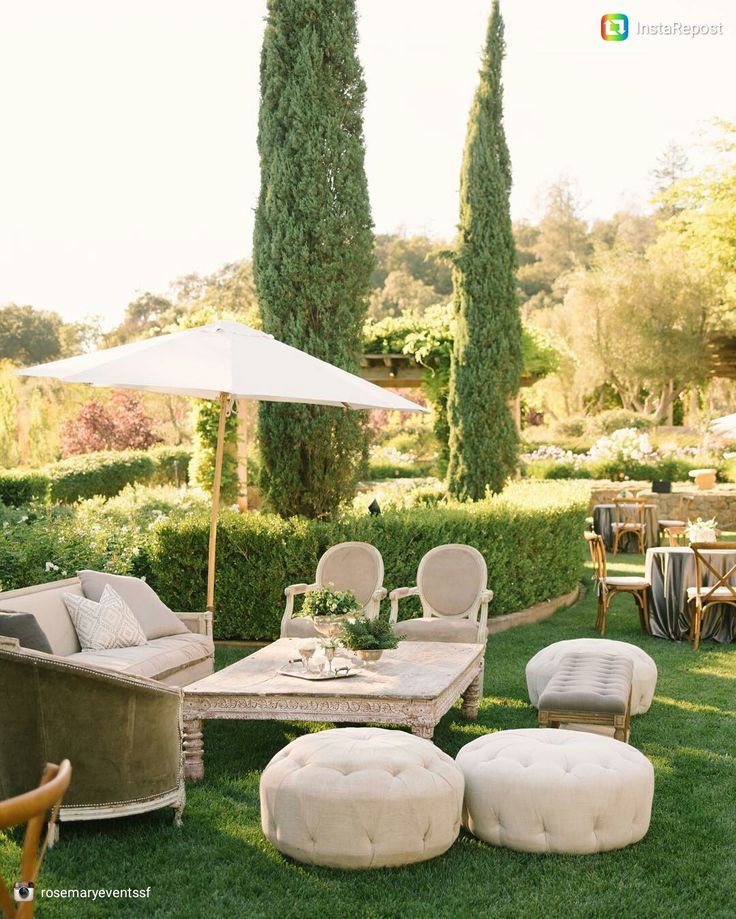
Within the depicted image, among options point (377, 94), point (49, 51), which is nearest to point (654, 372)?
point (49, 51)

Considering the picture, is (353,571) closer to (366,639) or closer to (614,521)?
(366,639)

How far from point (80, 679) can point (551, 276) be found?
42.5m

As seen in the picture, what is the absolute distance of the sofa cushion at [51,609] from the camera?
17.7 ft

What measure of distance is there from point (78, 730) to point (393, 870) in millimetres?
1357

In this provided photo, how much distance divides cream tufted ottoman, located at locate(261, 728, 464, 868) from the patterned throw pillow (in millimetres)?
2295

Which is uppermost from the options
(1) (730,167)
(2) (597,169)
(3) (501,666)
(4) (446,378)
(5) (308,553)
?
(2) (597,169)

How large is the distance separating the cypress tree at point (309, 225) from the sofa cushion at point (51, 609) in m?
3.08

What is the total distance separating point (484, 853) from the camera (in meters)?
3.78

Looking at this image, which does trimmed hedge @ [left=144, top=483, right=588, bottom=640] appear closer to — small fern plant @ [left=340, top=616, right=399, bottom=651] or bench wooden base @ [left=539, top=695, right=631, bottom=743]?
small fern plant @ [left=340, top=616, right=399, bottom=651]

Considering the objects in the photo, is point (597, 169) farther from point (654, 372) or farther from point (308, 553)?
point (308, 553)

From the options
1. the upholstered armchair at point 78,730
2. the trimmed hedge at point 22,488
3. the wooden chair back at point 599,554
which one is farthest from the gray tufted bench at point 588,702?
the trimmed hedge at point 22,488

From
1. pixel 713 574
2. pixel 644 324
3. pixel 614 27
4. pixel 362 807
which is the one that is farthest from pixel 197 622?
pixel 644 324

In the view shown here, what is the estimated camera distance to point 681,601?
8484mm

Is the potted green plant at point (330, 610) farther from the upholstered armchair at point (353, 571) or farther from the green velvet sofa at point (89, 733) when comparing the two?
the upholstered armchair at point (353, 571)
